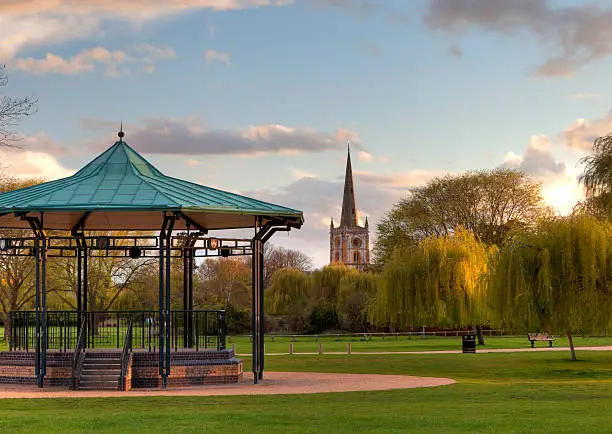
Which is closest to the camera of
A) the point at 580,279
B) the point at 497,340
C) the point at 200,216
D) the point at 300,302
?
the point at 200,216

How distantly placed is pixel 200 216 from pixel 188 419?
42.8 feet

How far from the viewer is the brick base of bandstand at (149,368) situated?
27.7 meters

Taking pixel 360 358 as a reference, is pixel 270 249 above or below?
above

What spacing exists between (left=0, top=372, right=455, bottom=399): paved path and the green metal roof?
462 centimetres

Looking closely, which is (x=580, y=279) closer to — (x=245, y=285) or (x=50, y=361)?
(x=50, y=361)

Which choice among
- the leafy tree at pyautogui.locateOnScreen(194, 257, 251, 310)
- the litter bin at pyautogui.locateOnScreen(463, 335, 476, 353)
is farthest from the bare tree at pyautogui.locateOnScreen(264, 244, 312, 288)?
the litter bin at pyautogui.locateOnScreen(463, 335, 476, 353)

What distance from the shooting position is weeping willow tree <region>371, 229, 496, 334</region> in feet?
182

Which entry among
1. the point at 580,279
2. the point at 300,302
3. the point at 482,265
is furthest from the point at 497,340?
the point at 580,279

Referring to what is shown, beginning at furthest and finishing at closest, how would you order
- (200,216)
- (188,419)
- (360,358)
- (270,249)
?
(270,249) < (360,358) < (200,216) < (188,419)

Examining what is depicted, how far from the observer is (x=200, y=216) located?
102ft

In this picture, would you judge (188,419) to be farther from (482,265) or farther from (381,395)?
(482,265)

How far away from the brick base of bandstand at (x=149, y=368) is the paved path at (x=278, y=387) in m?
0.55

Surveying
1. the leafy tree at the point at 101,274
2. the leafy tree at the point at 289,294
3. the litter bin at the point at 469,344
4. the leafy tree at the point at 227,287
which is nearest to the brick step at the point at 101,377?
the litter bin at the point at 469,344

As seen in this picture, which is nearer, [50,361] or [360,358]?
[50,361]
